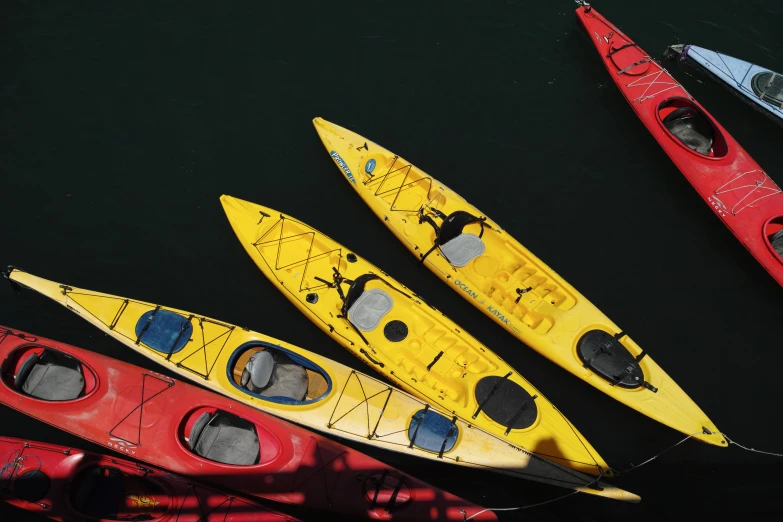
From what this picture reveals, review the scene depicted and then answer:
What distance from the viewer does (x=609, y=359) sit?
1453 centimetres

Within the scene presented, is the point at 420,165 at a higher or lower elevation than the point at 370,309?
higher

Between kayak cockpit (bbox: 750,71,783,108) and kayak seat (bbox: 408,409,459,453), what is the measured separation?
46.0 ft

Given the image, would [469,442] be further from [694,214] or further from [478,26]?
[478,26]

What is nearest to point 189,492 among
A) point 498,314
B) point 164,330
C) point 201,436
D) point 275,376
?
point 201,436

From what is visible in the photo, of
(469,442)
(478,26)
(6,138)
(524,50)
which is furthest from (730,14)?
(6,138)

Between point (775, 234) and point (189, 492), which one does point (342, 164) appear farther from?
point (775, 234)

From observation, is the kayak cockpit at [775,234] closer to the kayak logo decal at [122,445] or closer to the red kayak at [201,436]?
the red kayak at [201,436]

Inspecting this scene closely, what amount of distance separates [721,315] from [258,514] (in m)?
13.0

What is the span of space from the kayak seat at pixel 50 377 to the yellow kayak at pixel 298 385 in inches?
48.4

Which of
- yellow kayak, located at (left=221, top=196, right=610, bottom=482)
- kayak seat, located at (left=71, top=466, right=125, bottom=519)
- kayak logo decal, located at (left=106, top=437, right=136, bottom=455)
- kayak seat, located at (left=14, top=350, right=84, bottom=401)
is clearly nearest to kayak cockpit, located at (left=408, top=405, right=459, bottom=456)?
yellow kayak, located at (left=221, top=196, right=610, bottom=482)

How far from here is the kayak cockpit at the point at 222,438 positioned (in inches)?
536

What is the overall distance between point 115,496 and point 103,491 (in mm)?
326

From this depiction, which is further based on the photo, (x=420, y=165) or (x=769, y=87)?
(x=420, y=165)

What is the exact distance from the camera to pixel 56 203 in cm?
1778
